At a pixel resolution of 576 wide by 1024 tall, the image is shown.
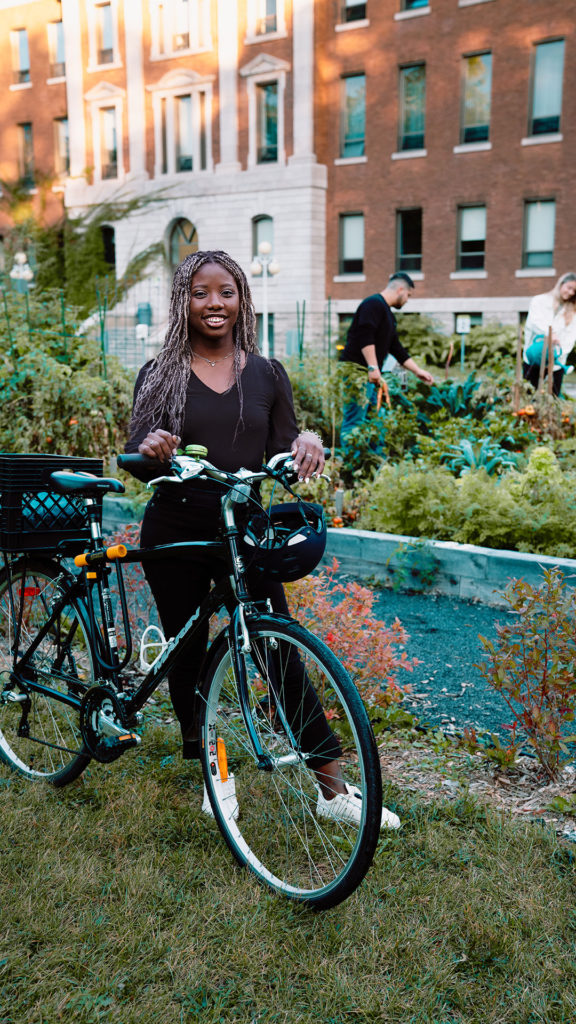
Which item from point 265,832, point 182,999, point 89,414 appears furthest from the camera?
point 89,414

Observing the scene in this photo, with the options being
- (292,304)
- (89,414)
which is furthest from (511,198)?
(89,414)

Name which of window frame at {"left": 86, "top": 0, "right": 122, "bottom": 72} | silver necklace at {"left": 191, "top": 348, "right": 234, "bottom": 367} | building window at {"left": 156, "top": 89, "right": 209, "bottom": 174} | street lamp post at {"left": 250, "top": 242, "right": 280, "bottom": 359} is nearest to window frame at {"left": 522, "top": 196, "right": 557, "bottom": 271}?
street lamp post at {"left": 250, "top": 242, "right": 280, "bottom": 359}

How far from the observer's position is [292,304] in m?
29.1

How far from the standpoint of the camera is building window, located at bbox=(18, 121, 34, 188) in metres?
37.4

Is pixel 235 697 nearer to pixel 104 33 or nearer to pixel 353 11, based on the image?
pixel 353 11

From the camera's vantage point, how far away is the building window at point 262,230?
3016 centimetres

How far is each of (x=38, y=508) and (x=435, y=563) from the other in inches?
134

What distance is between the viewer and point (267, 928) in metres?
2.67

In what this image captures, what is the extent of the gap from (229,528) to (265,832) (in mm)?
1066

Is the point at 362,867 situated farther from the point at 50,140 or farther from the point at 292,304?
the point at 50,140

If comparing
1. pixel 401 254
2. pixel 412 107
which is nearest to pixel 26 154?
pixel 412 107

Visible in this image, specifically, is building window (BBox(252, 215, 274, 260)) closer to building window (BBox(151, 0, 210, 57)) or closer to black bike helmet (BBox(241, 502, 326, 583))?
building window (BBox(151, 0, 210, 57))

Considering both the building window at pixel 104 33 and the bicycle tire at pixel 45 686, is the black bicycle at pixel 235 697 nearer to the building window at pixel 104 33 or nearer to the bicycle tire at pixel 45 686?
the bicycle tire at pixel 45 686

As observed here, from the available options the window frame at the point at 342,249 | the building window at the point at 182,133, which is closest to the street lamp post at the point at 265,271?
the window frame at the point at 342,249
